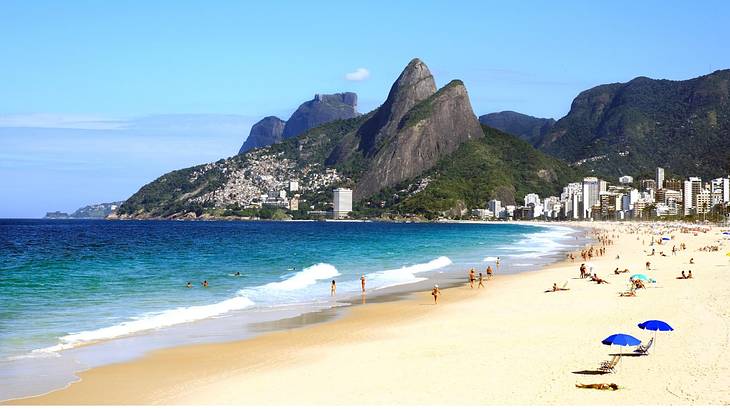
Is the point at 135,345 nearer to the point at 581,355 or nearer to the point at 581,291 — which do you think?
the point at 581,355

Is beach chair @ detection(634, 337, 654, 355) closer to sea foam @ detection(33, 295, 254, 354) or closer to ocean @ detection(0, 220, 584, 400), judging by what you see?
ocean @ detection(0, 220, 584, 400)

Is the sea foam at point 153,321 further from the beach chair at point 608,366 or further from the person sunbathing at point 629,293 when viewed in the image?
the person sunbathing at point 629,293

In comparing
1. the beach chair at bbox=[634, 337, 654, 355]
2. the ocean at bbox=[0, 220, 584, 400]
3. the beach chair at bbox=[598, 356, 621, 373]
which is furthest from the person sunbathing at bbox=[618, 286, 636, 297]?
the beach chair at bbox=[598, 356, 621, 373]

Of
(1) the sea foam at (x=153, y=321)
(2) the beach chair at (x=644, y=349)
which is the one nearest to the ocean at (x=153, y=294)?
(1) the sea foam at (x=153, y=321)

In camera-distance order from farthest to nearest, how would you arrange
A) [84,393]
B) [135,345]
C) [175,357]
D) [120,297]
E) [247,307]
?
[120,297] < [247,307] < [135,345] < [175,357] < [84,393]

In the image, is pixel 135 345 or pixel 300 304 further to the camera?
pixel 300 304

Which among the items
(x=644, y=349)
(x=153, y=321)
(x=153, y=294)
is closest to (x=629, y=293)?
(x=644, y=349)

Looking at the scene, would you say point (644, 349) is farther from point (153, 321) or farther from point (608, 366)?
point (153, 321)

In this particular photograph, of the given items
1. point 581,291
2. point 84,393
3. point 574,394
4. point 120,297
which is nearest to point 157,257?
point 120,297

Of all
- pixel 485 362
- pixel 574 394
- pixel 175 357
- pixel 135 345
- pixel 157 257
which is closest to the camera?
pixel 574 394
